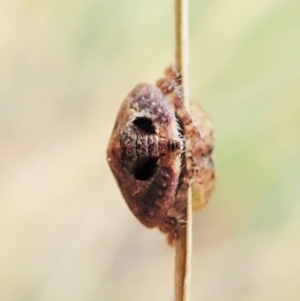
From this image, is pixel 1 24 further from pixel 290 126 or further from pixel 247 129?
pixel 290 126

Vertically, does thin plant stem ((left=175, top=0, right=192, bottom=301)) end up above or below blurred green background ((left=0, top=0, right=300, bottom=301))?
below

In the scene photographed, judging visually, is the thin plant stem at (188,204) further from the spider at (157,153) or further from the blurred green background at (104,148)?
the blurred green background at (104,148)

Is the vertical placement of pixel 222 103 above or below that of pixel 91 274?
above

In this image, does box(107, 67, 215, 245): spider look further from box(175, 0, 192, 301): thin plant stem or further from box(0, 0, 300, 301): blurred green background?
box(0, 0, 300, 301): blurred green background

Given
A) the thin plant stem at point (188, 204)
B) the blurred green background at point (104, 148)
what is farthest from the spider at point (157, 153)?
the blurred green background at point (104, 148)

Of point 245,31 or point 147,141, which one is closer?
point 147,141


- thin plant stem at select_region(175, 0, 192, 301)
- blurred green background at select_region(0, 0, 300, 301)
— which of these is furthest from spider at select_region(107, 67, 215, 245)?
blurred green background at select_region(0, 0, 300, 301)

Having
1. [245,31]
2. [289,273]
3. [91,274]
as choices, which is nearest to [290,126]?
[245,31]
